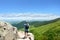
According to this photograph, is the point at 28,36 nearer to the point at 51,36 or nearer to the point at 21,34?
the point at 21,34

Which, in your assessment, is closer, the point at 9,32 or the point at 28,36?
the point at 9,32

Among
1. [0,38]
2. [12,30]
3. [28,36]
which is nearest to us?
[0,38]

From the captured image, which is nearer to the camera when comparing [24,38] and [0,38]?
[0,38]

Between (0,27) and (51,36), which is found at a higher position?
(0,27)

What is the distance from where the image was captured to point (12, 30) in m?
40.4

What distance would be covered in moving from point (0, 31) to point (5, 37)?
172 centimetres

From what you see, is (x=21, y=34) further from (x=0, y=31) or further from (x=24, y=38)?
(x=0, y=31)

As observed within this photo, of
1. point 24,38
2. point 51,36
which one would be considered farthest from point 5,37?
point 51,36

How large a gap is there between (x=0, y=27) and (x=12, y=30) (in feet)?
9.27

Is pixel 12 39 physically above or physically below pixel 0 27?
below

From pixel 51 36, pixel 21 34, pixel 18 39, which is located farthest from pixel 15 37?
pixel 51 36

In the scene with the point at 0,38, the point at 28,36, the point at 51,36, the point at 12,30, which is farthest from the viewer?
the point at 51,36

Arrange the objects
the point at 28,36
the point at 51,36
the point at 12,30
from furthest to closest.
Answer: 1. the point at 51,36
2. the point at 28,36
3. the point at 12,30

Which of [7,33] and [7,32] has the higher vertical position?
[7,32]
